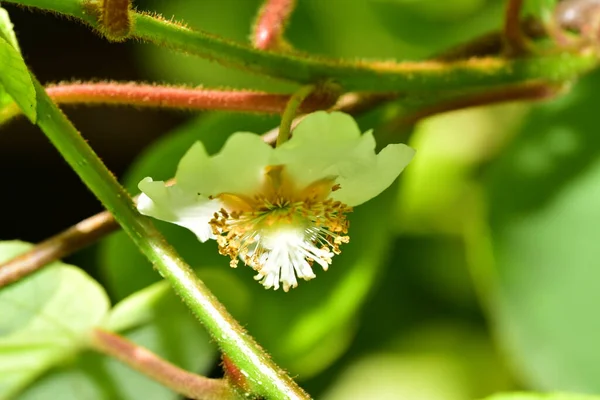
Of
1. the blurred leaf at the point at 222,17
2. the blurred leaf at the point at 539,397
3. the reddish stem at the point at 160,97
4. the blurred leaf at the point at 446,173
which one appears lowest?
the blurred leaf at the point at 539,397

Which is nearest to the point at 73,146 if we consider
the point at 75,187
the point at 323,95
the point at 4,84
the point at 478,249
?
the point at 4,84

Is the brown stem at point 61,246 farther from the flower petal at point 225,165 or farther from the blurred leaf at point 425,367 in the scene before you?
the blurred leaf at point 425,367

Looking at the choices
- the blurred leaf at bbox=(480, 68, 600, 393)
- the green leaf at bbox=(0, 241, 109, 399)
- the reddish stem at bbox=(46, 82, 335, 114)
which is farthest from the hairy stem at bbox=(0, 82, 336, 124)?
the blurred leaf at bbox=(480, 68, 600, 393)

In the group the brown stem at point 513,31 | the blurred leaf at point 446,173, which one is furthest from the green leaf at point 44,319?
the blurred leaf at point 446,173

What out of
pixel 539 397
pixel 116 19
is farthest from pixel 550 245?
pixel 116 19

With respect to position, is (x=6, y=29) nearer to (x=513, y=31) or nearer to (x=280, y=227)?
(x=280, y=227)
